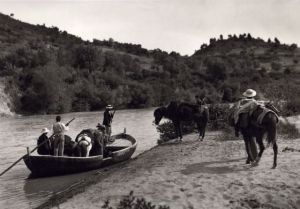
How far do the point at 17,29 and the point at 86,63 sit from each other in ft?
180

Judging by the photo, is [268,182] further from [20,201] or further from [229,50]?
[229,50]

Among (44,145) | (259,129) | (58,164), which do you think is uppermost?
(259,129)

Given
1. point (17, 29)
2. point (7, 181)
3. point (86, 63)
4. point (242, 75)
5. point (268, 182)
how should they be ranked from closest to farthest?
1. point (268, 182)
2. point (7, 181)
3. point (86, 63)
4. point (242, 75)
5. point (17, 29)

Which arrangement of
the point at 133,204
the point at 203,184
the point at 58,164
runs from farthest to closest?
the point at 58,164, the point at 203,184, the point at 133,204

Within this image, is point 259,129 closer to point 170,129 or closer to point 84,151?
point 84,151

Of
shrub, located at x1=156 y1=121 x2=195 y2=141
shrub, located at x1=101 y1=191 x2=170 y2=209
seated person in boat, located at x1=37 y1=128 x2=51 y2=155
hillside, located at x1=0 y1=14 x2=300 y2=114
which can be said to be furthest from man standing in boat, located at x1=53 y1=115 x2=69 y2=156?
hillside, located at x1=0 y1=14 x2=300 y2=114

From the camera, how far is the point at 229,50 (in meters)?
180

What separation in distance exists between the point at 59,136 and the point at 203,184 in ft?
25.4

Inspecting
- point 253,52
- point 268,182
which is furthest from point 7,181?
point 253,52

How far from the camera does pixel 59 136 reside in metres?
17.3

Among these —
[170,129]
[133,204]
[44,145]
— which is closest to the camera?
[133,204]

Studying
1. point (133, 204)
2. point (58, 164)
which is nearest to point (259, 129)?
point (133, 204)

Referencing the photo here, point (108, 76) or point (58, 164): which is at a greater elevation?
point (108, 76)

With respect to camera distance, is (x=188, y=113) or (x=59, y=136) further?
(x=188, y=113)
